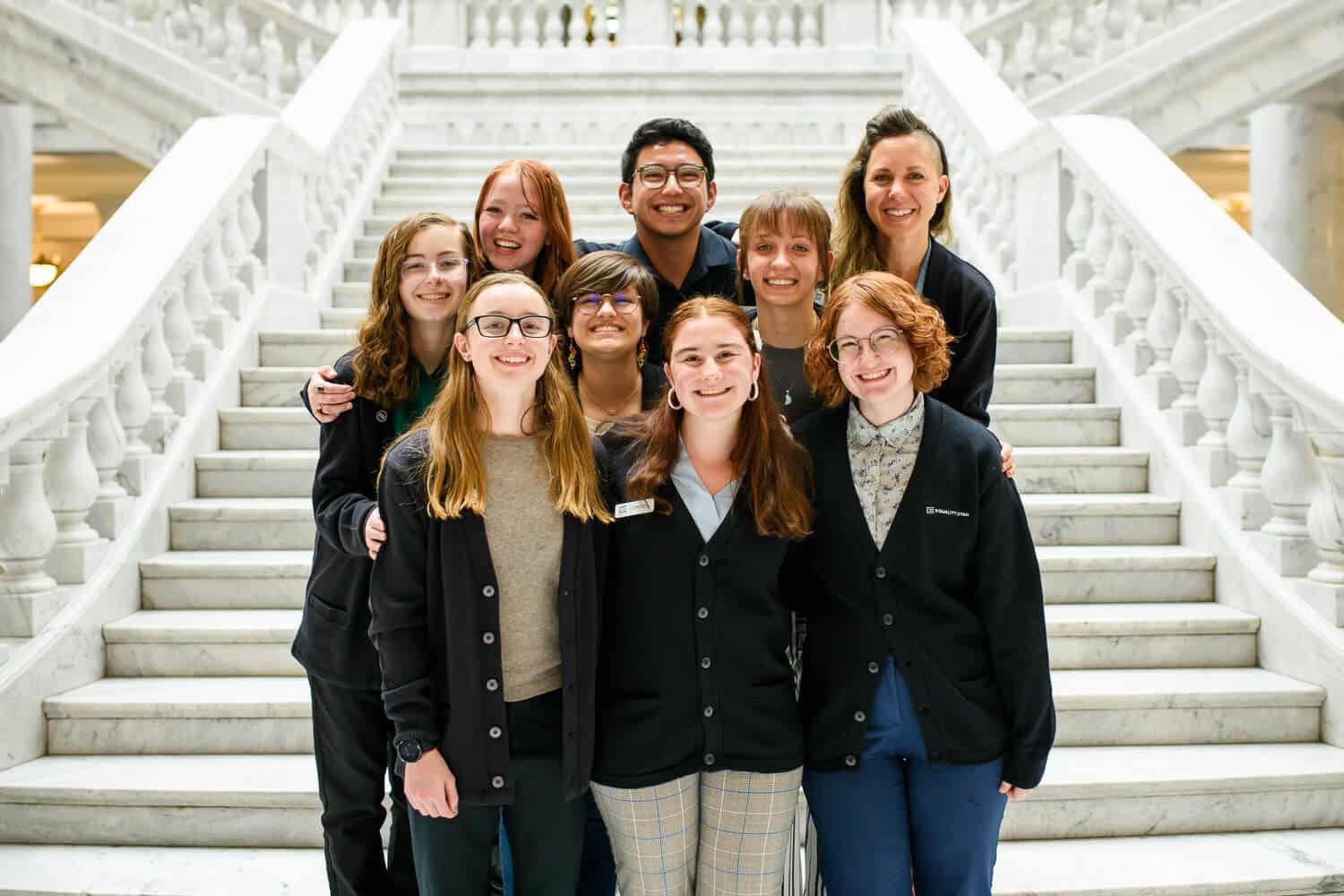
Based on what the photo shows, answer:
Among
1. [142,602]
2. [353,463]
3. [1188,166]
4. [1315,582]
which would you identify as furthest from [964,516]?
[1188,166]

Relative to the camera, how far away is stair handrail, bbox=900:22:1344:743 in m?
3.29

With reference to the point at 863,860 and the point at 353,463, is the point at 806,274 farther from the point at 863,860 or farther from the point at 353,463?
the point at 863,860

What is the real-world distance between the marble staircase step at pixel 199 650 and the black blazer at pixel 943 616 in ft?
6.64

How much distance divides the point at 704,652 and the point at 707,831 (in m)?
0.32

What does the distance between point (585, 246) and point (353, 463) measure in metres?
0.99

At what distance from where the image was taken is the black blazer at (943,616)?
1959 millimetres

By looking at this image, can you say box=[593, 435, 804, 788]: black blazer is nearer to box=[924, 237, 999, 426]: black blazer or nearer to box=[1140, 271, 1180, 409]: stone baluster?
box=[924, 237, 999, 426]: black blazer

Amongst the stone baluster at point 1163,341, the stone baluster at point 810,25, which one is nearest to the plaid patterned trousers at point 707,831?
the stone baluster at point 1163,341

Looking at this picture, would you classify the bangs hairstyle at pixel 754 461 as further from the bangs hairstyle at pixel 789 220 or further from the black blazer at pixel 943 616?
the bangs hairstyle at pixel 789 220

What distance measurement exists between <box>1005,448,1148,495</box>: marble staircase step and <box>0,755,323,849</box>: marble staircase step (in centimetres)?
268

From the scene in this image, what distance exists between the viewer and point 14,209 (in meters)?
8.12

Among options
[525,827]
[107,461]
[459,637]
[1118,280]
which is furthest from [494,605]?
[1118,280]

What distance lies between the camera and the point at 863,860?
6.41 feet

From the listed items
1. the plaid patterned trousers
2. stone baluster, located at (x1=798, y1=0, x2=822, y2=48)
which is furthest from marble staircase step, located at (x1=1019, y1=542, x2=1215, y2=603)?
stone baluster, located at (x1=798, y1=0, x2=822, y2=48)
